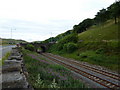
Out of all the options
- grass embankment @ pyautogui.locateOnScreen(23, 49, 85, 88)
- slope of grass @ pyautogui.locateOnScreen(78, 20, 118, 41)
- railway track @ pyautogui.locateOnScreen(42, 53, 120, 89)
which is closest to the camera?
grass embankment @ pyautogui.locateOnScreen(23, 49, 85, 88)

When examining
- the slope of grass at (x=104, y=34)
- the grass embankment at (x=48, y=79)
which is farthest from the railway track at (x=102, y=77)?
the slope of grass at (x=104, y=34)

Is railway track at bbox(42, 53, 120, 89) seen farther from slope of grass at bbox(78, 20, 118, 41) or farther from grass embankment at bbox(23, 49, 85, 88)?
slope of grass at bbox(78, 20, 118, 41)

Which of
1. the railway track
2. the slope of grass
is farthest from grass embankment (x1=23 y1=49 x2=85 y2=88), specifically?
the slope of grass

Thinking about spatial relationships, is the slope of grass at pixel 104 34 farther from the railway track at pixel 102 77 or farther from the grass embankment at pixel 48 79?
the grass embankment at pixel 48 79

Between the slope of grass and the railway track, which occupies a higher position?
the slope of grass

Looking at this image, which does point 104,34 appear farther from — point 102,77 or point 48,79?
point 48,79

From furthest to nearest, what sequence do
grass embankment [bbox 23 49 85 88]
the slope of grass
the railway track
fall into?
the slope of grass, the railway track, grass embankment [bbox 23 49 85 88]

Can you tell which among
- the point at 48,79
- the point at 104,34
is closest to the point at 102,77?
the point at 48,79

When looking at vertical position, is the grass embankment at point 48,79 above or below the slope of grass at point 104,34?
below

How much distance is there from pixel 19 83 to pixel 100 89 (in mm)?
8294

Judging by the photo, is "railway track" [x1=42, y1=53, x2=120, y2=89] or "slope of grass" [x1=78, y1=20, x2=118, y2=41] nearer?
"railway track" [x1=42, y1=53, x2=120, y2=89]

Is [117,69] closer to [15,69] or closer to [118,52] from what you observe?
[118,52]

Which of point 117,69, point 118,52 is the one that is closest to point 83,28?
point 118,52

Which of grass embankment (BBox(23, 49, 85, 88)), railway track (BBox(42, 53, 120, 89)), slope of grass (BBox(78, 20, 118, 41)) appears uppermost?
slope of grass (BBox(78, 20, 118, 41))
